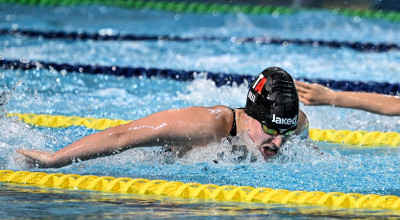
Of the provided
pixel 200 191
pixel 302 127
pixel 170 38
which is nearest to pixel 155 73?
pixel 170 38

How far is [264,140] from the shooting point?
3.43 m

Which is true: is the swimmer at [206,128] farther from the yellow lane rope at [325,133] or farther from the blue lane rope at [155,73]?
the blue lane rope at [155,73]

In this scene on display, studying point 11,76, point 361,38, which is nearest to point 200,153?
point 11,76

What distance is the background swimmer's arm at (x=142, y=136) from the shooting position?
129 inches

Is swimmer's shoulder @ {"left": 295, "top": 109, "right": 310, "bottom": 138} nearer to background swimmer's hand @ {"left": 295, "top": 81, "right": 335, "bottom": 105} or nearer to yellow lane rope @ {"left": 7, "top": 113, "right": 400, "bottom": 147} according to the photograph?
background swimmer's hand @ {"left": 295, "top": 81, "right": 335, "bottom": 105}

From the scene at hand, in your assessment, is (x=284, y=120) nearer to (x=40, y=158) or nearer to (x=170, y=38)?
(x=40, y=158)

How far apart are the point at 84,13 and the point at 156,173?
25.6 ft

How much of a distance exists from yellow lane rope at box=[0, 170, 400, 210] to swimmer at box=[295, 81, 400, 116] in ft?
1.73

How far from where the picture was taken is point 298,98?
3.43 metres

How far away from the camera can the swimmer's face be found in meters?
3.42

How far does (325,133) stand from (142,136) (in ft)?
6.40

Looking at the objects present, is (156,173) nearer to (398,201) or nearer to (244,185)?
(244,185)

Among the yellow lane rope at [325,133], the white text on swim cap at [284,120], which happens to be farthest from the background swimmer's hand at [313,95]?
the yellow lane rope at [325,133]

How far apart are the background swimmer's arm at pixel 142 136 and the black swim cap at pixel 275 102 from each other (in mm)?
233
